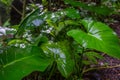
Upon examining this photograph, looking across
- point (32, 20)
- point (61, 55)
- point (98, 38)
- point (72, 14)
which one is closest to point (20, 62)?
point (61, 55)

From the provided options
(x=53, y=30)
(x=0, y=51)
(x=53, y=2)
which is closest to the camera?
(x=0, y=51)

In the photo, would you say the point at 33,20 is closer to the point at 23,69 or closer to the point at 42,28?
the point at 42,28

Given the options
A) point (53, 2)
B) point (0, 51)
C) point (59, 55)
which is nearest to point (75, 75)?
point (59, 55)

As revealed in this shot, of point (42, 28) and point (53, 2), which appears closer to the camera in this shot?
point (42, 28)

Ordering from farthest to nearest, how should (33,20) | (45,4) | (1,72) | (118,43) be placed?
A: 1. (45,4)
2. (33,20)
3. (118,43)
4. (1,72)

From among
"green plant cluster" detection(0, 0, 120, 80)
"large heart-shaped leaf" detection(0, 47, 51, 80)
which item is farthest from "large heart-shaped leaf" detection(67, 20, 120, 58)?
"large heart-shaped leaf" detection(0, 47, 51, 80)

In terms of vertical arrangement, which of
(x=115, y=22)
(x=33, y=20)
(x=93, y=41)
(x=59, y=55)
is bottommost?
(x=115, y=22)
